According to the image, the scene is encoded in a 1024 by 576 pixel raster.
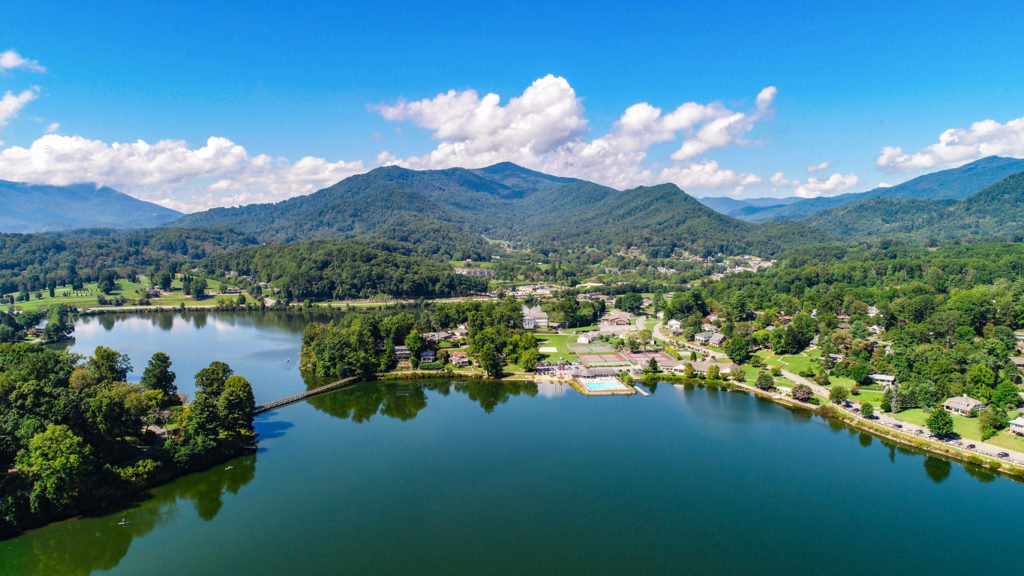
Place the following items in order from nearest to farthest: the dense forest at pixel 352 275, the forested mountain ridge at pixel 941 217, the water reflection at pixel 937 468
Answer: the water reflection at pixel 937 468 < the dense forest at pixel 352 275 < the forested mountain ridge at pixel 941 217

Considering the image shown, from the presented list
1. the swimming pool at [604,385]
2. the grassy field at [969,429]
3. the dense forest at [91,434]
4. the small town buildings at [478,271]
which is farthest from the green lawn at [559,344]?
the small town buildings at [478,271]

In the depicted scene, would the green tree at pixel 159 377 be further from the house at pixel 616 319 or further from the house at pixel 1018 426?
the house at pixel 1018 426

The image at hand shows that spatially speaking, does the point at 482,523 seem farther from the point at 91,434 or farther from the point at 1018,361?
the point at 1018,361

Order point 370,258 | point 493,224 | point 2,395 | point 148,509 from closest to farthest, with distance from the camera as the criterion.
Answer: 1. point 148,509
2. point 2,395
3. point 370,258
4. point 493,224

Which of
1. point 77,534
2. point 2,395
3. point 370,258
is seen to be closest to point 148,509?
point 77,534

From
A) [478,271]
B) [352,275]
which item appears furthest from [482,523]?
[478,271]

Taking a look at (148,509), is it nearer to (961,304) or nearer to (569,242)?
(961,304)
